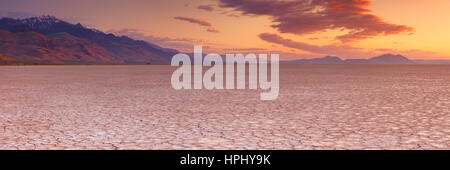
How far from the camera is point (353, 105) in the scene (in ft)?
33.3

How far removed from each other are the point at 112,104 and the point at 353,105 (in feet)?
22.4

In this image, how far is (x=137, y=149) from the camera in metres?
4.91

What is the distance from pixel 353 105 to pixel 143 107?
5.78 meters

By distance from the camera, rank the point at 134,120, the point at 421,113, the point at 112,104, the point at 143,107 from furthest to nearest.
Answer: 1. the point at 112,104
2. the point at 143,107
3. the point at 421,113
4. the point at 134,120
